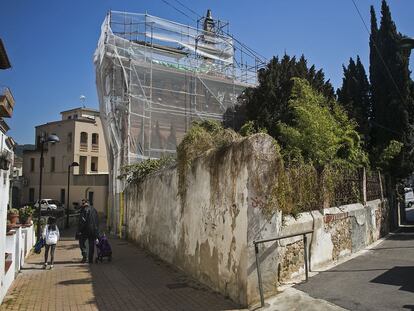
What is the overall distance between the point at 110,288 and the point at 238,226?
3227mm

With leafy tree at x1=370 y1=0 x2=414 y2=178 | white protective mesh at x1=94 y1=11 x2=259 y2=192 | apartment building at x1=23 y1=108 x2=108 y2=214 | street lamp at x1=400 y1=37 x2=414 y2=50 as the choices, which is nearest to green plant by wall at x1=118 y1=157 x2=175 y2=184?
white protective mesh at x1=94 y1=11 x2=259 y2=192

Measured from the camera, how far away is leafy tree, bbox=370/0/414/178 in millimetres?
21297

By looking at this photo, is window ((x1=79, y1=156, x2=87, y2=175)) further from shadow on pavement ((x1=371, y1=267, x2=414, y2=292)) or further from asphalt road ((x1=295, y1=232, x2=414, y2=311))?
shadow on pavement ((x1=371, y1=267, x2=414, y2=292))

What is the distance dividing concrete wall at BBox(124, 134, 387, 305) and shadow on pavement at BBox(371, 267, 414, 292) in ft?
4.64

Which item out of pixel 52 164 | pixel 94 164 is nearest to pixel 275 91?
pixel 94 164

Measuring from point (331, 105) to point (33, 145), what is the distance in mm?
42242

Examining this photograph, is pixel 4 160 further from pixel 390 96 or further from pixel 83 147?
pixel 83 147

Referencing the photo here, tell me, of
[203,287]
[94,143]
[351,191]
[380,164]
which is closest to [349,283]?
A: [203,287]

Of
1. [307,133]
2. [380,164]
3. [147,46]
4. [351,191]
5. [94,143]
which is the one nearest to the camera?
[351,191]

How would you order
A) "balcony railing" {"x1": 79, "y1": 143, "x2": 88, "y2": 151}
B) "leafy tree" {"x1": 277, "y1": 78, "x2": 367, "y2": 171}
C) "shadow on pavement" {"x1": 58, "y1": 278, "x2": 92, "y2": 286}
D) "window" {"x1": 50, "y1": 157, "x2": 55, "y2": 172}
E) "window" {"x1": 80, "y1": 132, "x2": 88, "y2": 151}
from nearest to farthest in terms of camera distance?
"shadow on pavement" {"x1": 58, "y1": 278, "x2": 92, "y2": 286}, "leafy tree" {"x1": 277, "y1": 78, "x2": 367, "y2": 171}, "balcony railing" {"x1": 79, "y1": 143, "x2": 88, "y2": 151}, "window" {"x1": 80, "y1": 132, "x2": 88, "y2": 151}, "window" {"x1": 50, "y1": 157, "x2": 55, "y2": 172}

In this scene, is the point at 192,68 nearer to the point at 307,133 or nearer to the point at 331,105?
the point at 331,105

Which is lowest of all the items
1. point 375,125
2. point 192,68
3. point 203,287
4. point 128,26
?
point 203,287

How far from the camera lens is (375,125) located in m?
22.9

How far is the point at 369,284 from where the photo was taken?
7.08 m
